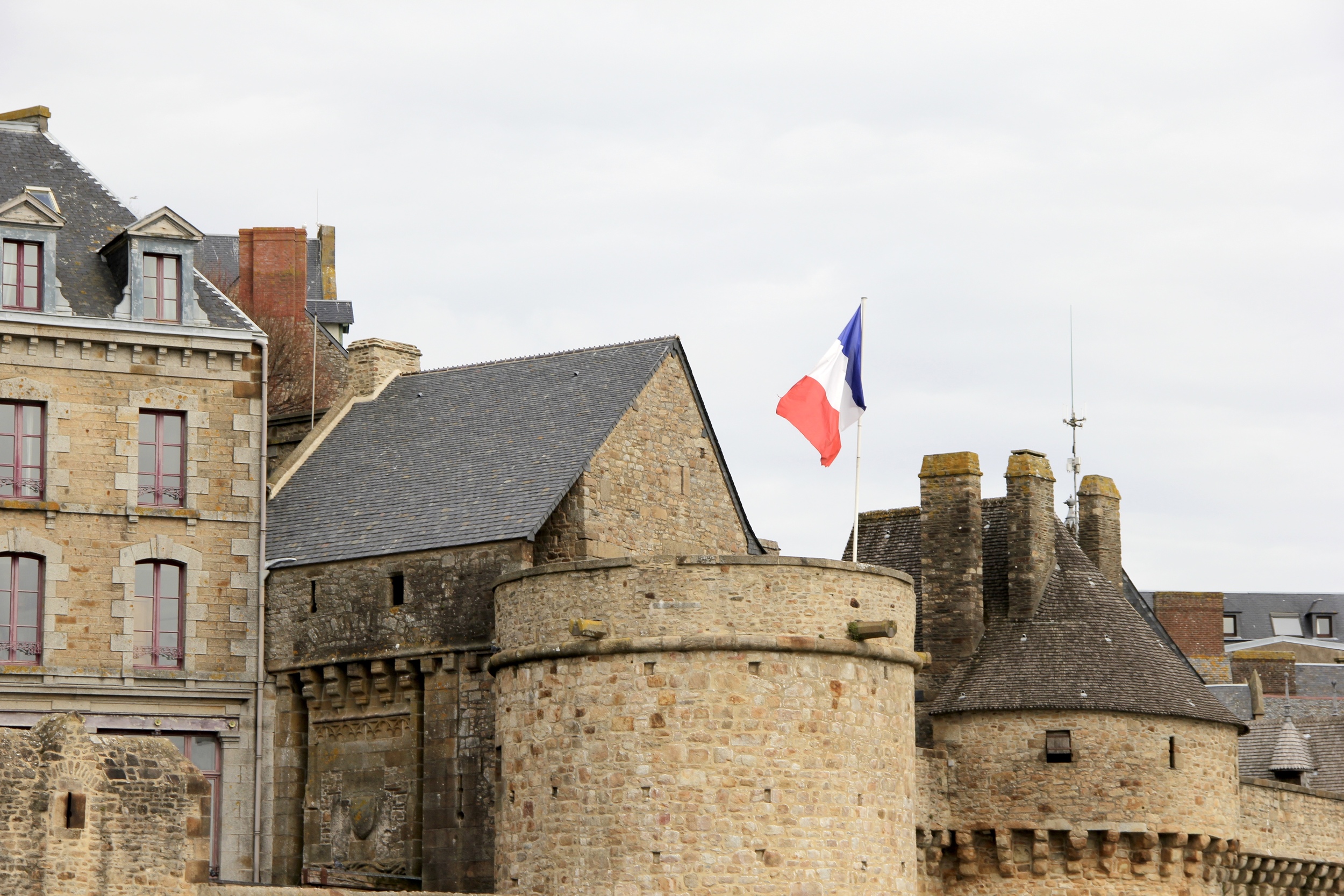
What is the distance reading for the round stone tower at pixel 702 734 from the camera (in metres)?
25.1

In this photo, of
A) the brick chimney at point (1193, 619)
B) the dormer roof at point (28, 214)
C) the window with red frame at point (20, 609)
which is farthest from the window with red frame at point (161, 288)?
the brick chimney at point (1193, 619)

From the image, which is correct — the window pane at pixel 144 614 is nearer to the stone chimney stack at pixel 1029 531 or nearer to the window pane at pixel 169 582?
the window pane at pixel 169 582

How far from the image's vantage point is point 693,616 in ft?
83.7

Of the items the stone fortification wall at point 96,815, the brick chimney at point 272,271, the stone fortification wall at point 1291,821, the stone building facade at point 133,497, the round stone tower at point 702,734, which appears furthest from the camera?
the brick chimney at point 272,271

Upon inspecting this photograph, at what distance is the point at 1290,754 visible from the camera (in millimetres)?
37656

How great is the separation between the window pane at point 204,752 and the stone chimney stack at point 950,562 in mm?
9909

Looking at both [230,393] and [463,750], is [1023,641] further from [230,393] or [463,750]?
[230,393]

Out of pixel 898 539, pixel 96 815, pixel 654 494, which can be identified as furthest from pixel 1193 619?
pixel 96 815

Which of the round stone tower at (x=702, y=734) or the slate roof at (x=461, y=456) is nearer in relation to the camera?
the round stone tower at (x=702, y=734)

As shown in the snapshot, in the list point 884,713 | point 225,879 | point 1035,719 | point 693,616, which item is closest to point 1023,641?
point 1035,719

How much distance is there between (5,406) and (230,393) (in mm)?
2981

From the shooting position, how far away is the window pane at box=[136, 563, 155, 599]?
97.5 feet

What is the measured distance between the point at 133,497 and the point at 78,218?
4.36 meters

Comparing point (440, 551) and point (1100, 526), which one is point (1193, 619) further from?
point (440, 551)
